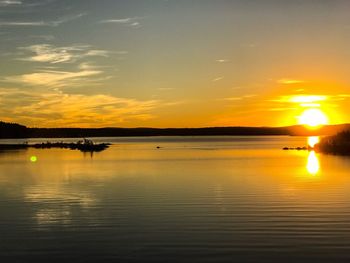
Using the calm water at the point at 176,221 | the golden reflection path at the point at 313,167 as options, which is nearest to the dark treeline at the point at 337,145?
the golden reflection path at the point at 313,167

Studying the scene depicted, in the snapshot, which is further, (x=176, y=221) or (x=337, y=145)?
(x=337, y=145)

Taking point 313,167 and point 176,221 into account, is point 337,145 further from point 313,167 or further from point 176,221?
point 176,221

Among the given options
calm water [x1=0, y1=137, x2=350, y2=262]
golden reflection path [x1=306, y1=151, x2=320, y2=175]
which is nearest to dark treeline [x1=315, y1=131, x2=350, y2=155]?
golden reflection path [x1=306, y1=151, x2=320, y2=175]

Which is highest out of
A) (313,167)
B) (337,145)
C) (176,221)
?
(337,145)

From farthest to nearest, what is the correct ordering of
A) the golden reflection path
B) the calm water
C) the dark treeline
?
the dark treeline → the golden reflection path → the calm water

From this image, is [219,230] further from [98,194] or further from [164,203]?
[98,194]

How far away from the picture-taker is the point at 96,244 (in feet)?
62.5

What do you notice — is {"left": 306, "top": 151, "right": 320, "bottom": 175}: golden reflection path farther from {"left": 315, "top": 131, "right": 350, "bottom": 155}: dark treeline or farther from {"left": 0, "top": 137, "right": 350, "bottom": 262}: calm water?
{"left": 315, "top": 131, "right": 350, "bottom": 155}: dark treeline

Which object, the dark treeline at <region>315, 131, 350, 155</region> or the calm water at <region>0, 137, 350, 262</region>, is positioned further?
the dark treeline at <region>315, 131, 350, 155</region>

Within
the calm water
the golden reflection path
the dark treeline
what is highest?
the dark treeline

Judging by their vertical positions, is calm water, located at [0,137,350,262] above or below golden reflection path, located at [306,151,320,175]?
below

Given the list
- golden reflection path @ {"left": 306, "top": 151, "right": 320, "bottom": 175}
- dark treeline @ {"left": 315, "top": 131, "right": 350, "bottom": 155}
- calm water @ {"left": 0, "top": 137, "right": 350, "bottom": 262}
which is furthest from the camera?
dark treeline @ {"left": 315, "top": 131, "right": 350, "bottom": 155}

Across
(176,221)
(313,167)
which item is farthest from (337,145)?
(176,221)

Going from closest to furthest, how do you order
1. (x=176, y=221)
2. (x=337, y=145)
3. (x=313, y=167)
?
(x=176, y=221) → (x=313, y=167) → (x=337, y=145)
